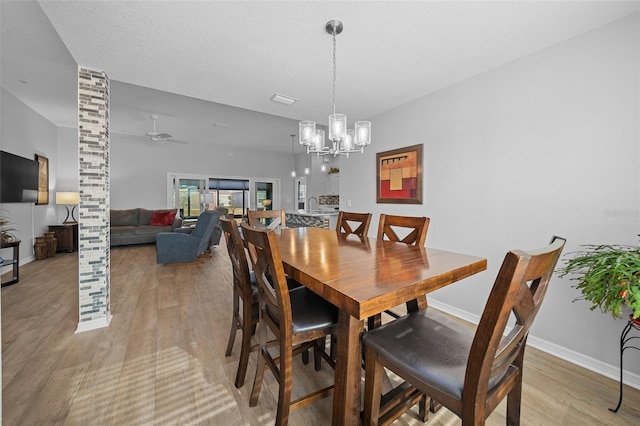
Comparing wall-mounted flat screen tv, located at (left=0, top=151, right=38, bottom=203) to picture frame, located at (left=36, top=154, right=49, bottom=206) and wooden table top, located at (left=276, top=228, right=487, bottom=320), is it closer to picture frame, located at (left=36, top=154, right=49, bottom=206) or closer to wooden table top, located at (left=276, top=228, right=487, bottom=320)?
picture frame, located at (left=36, top=154, right=49, bottom=206)

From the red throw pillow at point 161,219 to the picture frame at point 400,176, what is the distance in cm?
549

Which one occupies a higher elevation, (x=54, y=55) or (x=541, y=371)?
(x=54, y=55)

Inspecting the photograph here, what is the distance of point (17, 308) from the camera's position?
2.76 metres

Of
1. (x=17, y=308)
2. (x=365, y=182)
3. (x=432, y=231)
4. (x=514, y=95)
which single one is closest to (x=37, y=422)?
(x=17, y=308)

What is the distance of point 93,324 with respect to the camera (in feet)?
7.98

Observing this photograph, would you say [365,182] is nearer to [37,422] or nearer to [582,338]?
[582,338]

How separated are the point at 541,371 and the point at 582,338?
0.45 m

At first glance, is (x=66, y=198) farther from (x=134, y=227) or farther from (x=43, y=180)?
(x=134, y=227)

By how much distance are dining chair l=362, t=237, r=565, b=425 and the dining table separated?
0.42 feet

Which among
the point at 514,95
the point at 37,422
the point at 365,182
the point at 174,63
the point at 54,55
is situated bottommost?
the point at 37,422

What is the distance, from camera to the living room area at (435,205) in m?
1.68

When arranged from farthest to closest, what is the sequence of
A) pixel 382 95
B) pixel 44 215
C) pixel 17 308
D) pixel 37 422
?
pixel 44 215 → pixel 382 95 → pixel 17 308 → pixel 37 422

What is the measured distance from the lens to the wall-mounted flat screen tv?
3609 mm

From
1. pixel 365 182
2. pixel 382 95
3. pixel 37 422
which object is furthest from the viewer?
pixel 365 182
